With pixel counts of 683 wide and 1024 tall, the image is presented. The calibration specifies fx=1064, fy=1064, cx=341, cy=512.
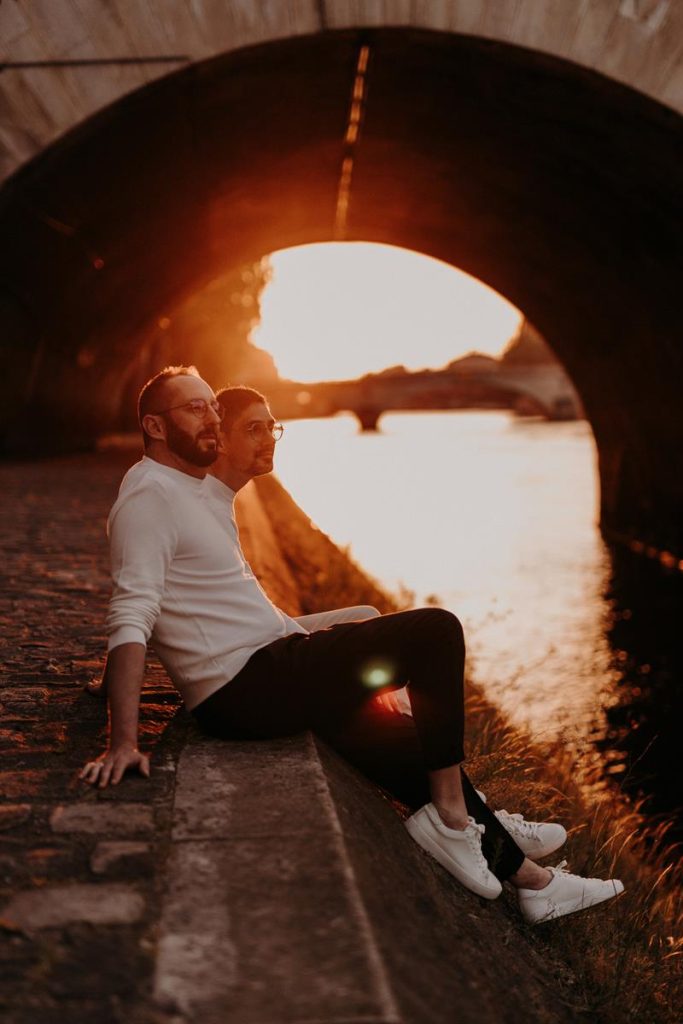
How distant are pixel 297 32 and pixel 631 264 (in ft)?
19.8

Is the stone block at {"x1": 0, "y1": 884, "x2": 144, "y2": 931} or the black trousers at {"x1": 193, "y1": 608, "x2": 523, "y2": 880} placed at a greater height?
the black trousers at {"x1": 193, "y1": 608, "x2": 523, "y2": 880}

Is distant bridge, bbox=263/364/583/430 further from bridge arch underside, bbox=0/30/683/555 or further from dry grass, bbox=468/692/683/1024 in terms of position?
dry grass, bbox=468/692/683/1024

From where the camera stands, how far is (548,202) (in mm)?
12828

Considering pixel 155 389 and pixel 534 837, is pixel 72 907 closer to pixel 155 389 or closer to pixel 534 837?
pixel 155 389

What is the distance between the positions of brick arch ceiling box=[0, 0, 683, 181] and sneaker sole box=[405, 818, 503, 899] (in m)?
6.92

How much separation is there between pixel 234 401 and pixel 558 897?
1.95 meters

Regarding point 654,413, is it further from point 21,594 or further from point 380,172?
point 21,594

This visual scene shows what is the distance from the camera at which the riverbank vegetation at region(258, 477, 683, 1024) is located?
11.3 ft

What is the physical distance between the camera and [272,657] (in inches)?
134

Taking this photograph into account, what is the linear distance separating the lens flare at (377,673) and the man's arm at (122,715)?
74 cm

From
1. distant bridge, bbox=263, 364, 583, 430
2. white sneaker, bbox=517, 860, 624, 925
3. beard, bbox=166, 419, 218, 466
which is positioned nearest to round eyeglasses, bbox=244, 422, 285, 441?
beard, bbox=166, 419, 218, 466

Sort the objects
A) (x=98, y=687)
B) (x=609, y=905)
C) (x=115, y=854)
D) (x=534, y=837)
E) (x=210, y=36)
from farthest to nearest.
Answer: (x=210, y=36), (x=609, y=905), (x=98, y=687), (x=534, y=837), (x=115, y=854)

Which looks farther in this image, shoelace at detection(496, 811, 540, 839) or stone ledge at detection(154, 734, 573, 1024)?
shoelace at detection(496, 811, 540, 839)

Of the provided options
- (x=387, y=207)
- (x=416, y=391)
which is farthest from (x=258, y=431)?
(x=416, y=391)
